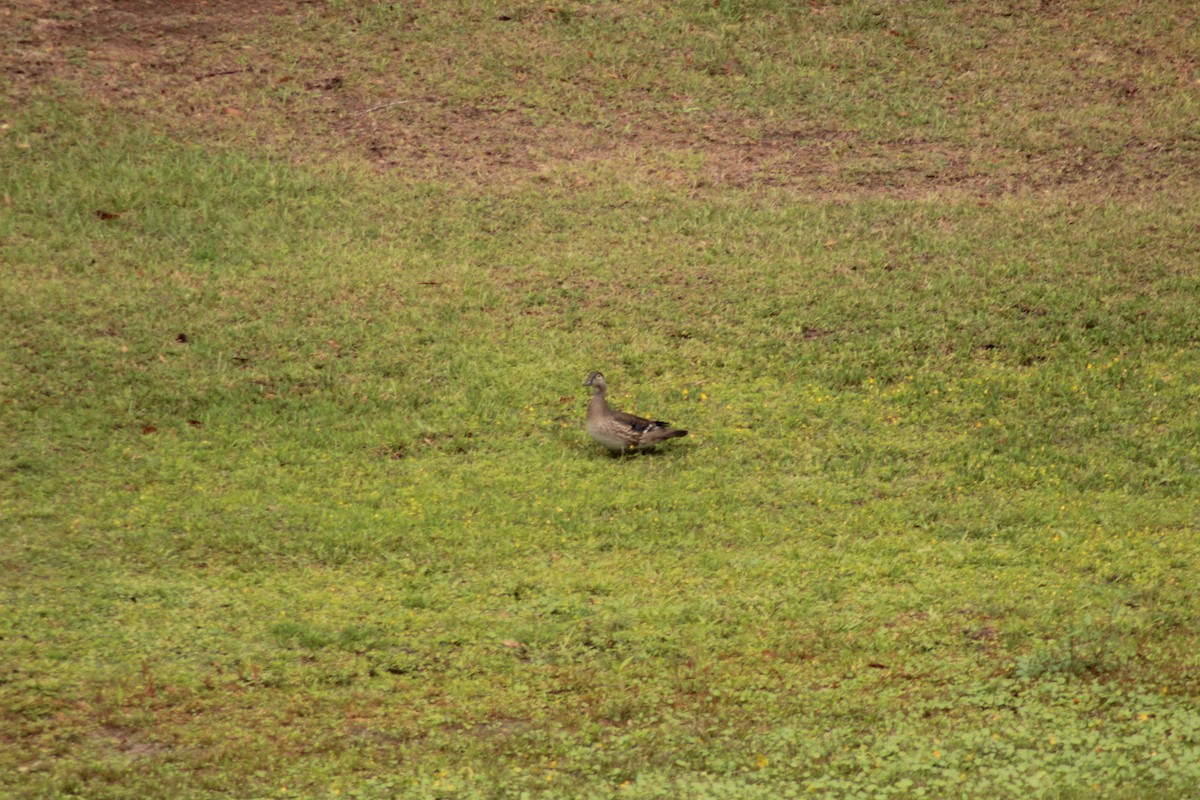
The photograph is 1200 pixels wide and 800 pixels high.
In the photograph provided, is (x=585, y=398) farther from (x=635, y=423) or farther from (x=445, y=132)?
(x=445, y=132)

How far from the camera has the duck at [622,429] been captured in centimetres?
1151

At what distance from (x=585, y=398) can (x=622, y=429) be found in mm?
1389

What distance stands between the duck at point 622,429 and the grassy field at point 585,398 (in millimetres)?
292

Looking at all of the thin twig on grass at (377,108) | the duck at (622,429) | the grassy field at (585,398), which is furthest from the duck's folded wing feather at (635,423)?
the thin twig on grass at (377,108)

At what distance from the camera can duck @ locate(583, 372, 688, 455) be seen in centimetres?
1151

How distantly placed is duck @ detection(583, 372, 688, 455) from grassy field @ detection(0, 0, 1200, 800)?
0.29m

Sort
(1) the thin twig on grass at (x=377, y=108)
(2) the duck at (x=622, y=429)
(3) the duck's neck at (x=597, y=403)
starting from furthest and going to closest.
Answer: (1) the thin twig on grass at (x=377, y=108), (3) the duck's neck at (x=597, y=403), (2) the duck at (x=622, y=429)

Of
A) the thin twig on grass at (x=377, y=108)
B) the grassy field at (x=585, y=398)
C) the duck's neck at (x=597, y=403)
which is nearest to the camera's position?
the grassy field at (x=585, y=398)

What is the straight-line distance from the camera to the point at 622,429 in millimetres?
11484

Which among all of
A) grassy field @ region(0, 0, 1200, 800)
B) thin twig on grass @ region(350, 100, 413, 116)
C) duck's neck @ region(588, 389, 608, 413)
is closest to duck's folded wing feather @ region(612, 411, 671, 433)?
duck's neck @ region(588, 389, 608, 413)

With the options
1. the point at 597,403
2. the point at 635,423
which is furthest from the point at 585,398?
the point at 635,423

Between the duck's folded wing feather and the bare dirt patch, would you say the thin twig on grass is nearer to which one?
the bare dirt patch

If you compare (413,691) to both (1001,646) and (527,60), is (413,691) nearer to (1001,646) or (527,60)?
(1001,646)

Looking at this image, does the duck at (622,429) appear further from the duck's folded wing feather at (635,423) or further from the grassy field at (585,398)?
the grassy field at (585,398)
